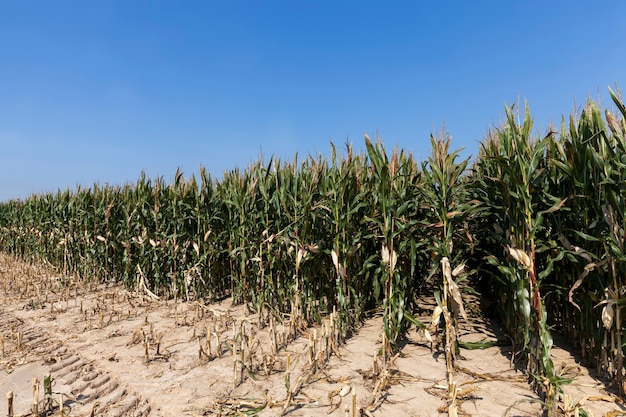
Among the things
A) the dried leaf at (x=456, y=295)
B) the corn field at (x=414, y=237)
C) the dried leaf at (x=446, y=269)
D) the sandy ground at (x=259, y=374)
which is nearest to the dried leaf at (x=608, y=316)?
the corn field at (x=414, y=237)

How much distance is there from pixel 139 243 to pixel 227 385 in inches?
231

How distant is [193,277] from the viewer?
26.1ft

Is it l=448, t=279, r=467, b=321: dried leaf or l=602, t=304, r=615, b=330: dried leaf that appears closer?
l=602, t=304, r=615, b=330: dried leaf

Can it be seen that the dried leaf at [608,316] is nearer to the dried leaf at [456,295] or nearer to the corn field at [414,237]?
the corn field at [414,237]

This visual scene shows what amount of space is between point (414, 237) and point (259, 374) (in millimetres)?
2805

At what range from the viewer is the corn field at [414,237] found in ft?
12.8

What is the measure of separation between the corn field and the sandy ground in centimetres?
26

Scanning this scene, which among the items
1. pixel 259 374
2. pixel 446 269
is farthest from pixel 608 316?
pixel 259 374

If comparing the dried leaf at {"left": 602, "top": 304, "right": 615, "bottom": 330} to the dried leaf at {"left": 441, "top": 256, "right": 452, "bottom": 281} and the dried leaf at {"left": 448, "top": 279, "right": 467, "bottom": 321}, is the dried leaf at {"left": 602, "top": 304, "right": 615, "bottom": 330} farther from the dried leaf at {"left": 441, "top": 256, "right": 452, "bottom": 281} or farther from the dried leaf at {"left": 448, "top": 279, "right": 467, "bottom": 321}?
the dried leaf at {"left": 441, "top": 256, "right": 452, "bottom": 281}

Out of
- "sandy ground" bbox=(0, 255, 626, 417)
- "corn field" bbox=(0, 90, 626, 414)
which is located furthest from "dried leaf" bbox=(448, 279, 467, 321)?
"sandy ground" bbox=(0, 255, 626, 417)

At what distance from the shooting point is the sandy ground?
3664 mm

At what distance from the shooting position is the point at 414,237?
17.4 feet

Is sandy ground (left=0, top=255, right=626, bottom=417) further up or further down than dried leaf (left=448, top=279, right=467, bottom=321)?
further down

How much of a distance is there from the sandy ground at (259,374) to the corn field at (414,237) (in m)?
0.26
